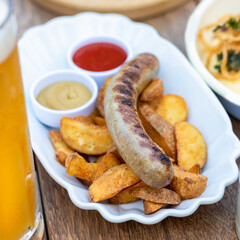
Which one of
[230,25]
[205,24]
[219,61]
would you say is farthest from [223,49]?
[205,24]

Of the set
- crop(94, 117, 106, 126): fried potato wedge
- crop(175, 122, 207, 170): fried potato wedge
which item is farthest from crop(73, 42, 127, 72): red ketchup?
crop(175, 122, 207, 170): fried potato wedge

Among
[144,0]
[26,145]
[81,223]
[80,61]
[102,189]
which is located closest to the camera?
[26,145]

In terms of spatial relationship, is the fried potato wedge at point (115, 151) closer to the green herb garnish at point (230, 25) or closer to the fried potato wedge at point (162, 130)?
the fried potato wedge at point (162, 130)

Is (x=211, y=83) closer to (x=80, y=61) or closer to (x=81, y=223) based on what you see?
(x=80, y=61)

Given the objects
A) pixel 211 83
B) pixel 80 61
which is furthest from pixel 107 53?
pixel 211 83

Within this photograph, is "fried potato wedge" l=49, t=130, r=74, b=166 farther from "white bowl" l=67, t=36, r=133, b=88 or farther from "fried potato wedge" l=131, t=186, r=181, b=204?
"white bowl" l=67, t=36, r=133, b=88

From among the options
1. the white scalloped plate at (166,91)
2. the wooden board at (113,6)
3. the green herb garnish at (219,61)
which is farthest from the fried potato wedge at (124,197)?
the wooden board at (113,6)
